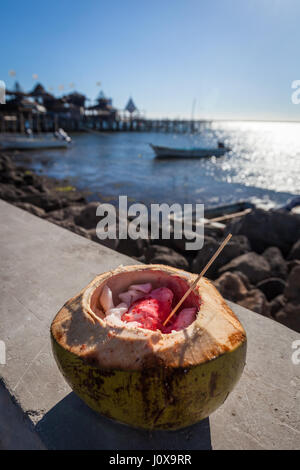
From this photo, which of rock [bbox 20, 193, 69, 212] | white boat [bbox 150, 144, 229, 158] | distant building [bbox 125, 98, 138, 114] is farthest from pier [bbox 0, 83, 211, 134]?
rock [bbox 20, 193, 69, 212]

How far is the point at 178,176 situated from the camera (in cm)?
2770

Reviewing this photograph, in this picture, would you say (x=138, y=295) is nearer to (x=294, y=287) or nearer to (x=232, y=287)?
(x=232, y=287)

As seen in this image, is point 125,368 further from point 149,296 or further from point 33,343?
point 33,343

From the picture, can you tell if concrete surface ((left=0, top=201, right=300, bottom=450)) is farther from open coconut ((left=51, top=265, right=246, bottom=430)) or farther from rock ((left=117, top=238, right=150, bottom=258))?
rock ((left=117, top=238, right=150, bottom=258))

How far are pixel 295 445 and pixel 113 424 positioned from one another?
0.79 metres

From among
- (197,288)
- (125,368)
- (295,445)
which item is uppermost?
(197,288)

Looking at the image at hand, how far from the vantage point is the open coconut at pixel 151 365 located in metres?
0.99

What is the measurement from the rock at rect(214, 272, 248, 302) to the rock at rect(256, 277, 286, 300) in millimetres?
666

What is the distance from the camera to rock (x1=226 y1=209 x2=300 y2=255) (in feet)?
22.4

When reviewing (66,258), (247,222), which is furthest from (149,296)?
(247,222)

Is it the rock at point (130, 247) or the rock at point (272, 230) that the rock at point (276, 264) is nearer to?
the rock at point (272, 230)

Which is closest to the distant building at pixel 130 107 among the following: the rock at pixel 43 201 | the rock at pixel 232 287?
the rock at pixel 43 201

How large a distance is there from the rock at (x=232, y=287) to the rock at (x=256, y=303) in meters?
0.08
